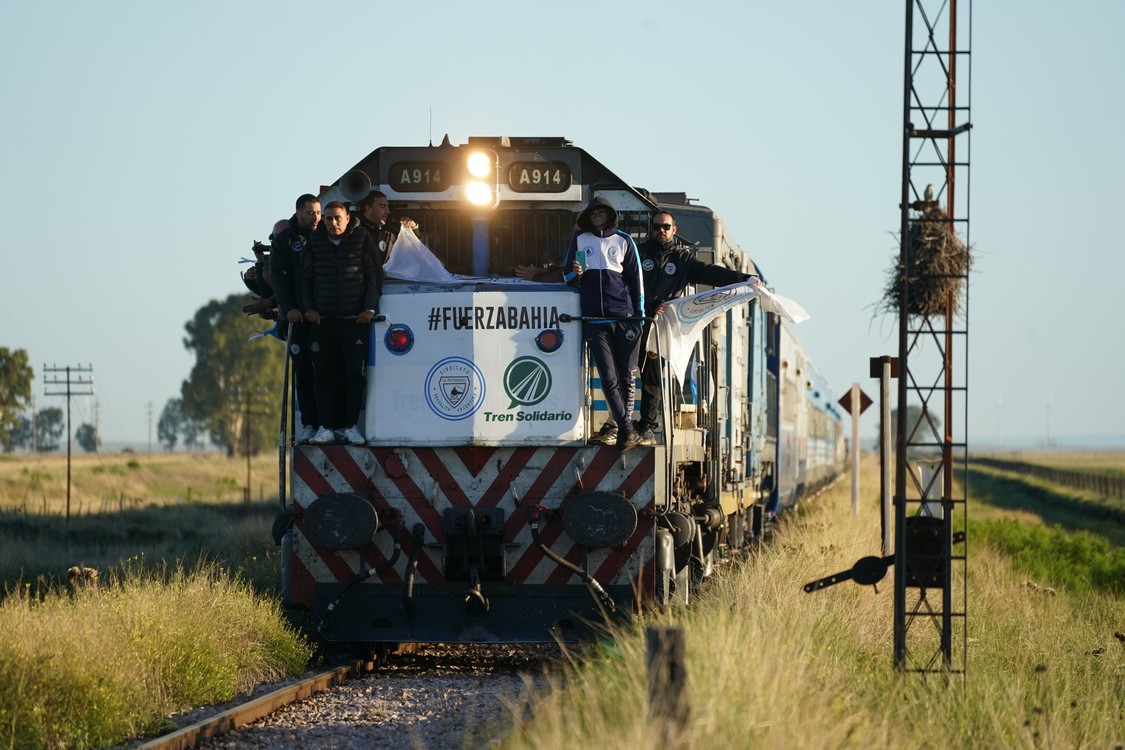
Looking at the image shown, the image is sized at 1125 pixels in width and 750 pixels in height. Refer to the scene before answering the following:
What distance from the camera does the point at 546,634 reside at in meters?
10.5

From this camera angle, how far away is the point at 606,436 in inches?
413

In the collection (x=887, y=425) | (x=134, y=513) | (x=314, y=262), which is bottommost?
(x=134, y=513)

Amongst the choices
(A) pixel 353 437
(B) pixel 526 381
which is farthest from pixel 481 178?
(A) pixel 353 437

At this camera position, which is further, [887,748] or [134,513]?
[134,513]

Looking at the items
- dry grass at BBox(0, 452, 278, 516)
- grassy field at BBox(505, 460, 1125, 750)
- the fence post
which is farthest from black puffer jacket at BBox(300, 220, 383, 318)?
dry grass at BBox(0, 452, 278, 516)

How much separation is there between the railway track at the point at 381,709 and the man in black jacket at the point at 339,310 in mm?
1749

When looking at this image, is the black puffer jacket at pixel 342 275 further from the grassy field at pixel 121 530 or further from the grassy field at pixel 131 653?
the grassy field at pixel 121 530

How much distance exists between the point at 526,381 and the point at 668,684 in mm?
4495

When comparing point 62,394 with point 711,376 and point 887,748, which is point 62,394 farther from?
point 887,748

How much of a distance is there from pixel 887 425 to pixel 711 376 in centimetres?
435

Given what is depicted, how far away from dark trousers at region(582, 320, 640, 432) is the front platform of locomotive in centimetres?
15

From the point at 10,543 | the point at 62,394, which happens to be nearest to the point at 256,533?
the point at 10,543

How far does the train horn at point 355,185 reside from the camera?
1104 centimetres

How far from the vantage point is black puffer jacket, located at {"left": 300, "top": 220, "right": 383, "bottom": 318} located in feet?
34.7
